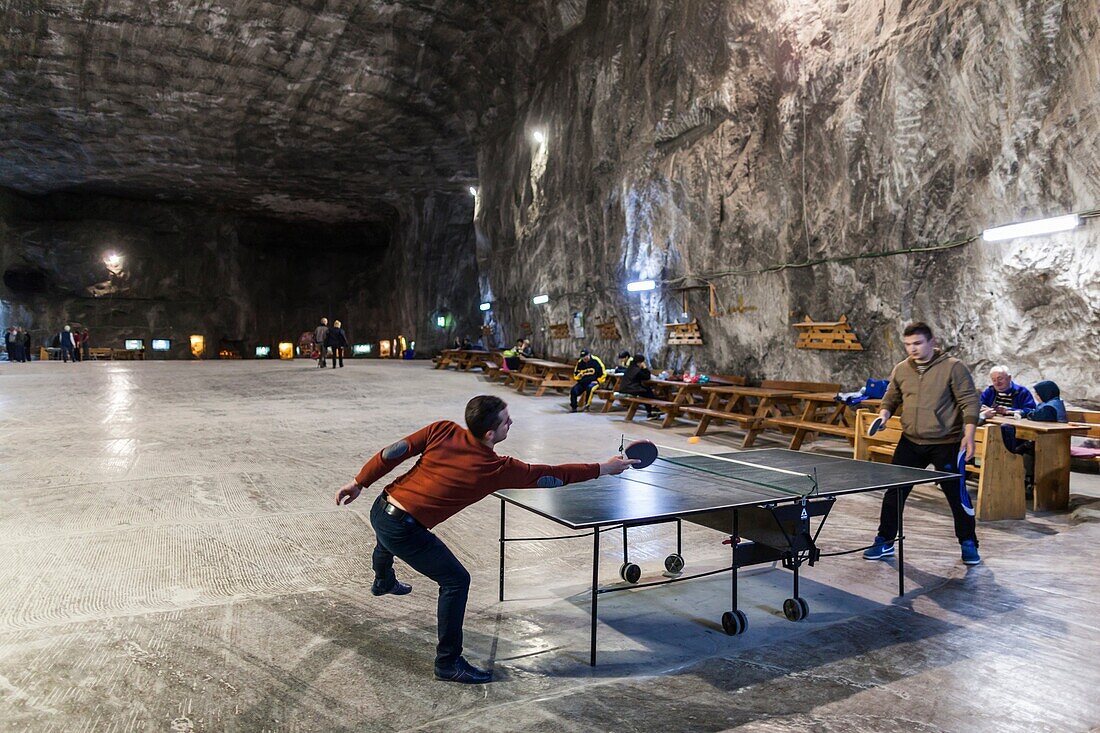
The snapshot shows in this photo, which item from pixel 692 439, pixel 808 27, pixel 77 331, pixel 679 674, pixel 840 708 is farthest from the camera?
pixel 77 331

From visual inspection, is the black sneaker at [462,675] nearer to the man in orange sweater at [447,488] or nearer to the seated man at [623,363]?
the man in orange sweater at [447,488]

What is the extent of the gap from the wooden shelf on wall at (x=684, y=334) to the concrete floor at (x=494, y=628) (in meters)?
7.46

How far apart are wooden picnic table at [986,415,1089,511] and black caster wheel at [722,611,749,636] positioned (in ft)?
13.1

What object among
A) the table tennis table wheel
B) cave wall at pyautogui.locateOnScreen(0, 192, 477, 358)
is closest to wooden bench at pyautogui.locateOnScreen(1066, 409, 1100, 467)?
the table tennis table wheel

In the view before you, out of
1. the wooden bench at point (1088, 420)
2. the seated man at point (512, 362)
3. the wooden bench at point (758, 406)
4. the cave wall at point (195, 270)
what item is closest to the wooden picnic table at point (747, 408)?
the wooden bench at point (758, 406)

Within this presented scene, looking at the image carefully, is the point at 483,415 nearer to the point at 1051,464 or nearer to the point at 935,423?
the point at 935,423

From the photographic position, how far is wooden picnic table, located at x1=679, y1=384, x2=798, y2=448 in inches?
384

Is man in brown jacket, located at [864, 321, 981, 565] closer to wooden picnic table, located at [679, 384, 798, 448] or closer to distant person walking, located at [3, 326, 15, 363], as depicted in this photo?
wooden picnic table, located at [679, 384, 798, 448]

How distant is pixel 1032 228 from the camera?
25.8 feet

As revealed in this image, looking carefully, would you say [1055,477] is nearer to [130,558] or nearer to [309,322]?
[130,558]

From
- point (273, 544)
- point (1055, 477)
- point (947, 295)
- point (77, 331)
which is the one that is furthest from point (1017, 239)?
point (77, 331)

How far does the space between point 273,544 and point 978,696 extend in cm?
431

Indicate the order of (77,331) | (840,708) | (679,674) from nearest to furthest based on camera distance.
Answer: (840,708) < (679,674) < (77,331)

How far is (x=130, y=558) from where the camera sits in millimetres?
4758
